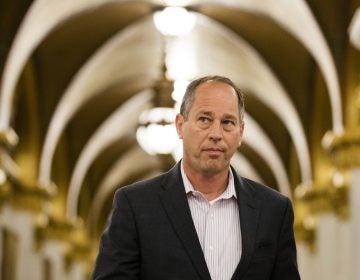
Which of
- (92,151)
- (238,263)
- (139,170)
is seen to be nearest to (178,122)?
(238,263)

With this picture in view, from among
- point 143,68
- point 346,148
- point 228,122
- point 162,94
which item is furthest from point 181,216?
point 143,68

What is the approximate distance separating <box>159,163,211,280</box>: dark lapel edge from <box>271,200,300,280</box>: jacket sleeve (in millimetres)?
297

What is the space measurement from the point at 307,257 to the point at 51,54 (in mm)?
6737

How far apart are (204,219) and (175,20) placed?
55.6ft

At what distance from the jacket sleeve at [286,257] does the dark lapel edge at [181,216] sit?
30 cm

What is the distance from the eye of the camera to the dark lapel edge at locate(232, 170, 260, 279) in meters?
3.91

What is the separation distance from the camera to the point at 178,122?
4.18 metres

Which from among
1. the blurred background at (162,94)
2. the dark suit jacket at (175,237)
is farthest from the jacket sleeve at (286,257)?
the blurred background at (162,94)

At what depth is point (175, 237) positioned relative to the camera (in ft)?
12.9

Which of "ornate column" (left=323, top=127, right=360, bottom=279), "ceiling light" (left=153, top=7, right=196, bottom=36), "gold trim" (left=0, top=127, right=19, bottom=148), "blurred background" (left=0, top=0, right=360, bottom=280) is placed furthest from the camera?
"ceiling light" (left=153, top=7, right=196, bottom=36)

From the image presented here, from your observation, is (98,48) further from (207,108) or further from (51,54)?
(207,108)

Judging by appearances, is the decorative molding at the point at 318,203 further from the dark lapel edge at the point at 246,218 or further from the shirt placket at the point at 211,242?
the shirt placket at the point at 211,242

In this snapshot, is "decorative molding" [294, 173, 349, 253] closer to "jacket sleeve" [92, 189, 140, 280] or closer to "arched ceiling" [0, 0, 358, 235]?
"arched ceiling" [0, 0, 358, 235]

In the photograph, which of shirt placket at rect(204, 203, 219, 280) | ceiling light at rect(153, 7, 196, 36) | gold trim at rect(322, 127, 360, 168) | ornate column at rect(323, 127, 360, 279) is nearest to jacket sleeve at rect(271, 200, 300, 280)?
shirt placket at rect(204, 203, 219, 280)
